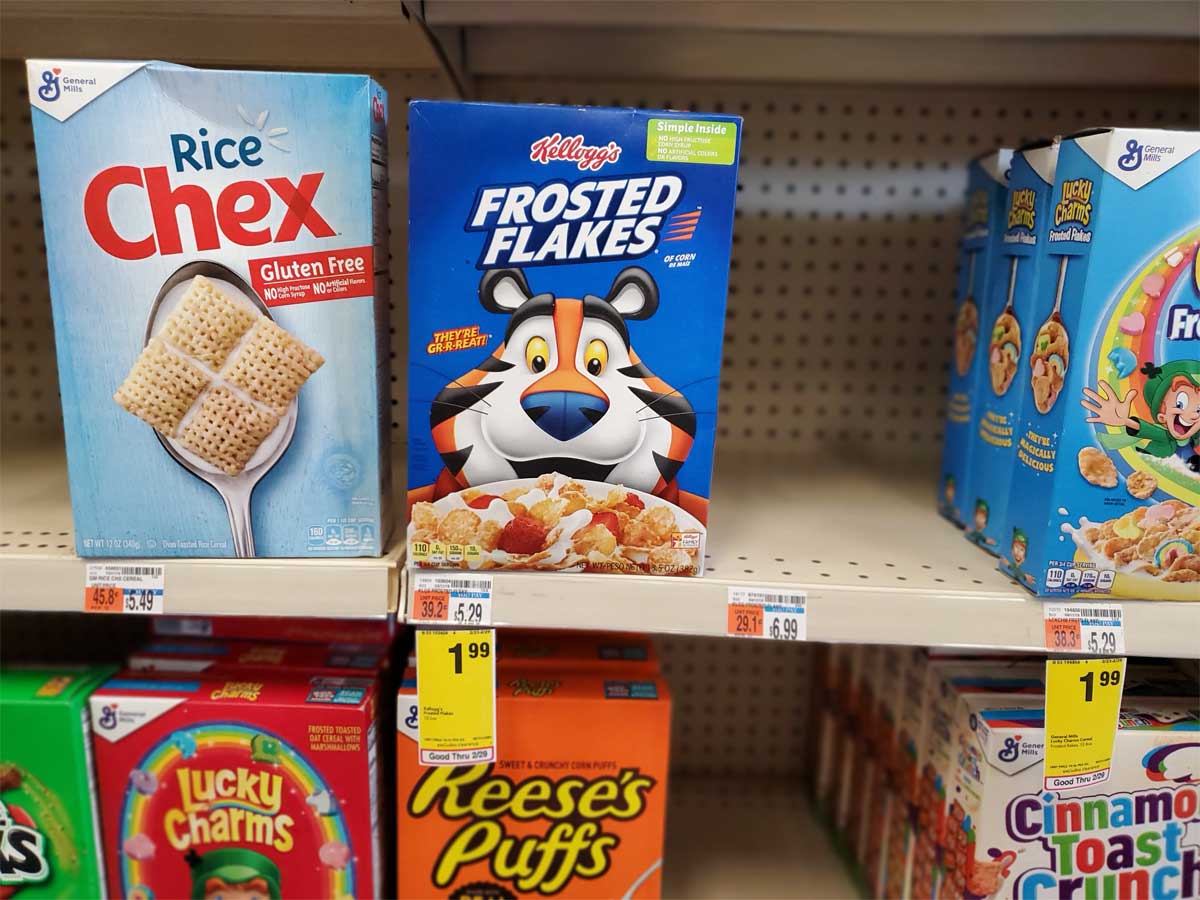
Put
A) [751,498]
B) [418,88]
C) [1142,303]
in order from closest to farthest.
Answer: [1142,303], [751,498], [418,88]

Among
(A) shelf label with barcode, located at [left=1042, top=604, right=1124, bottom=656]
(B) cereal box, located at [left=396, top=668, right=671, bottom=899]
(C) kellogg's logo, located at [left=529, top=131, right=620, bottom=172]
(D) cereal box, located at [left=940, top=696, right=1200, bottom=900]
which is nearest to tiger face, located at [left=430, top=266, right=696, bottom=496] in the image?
(C) kellogg's logo, located at [left=529, top=131, right=620, bottom=172]

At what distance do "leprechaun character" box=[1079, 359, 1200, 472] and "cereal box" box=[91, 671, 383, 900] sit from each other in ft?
3.08

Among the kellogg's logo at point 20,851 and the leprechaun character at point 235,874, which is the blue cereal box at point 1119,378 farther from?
the kellogg's logo at point 20,851

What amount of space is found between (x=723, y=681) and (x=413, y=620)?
91 centimetres

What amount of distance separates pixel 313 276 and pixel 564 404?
30 centimetres

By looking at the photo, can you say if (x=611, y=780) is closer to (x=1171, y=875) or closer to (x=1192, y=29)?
(x=1171, y=875)

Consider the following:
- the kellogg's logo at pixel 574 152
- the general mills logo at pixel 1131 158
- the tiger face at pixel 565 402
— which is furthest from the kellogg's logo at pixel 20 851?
the general mills logo at pixel 1131 158

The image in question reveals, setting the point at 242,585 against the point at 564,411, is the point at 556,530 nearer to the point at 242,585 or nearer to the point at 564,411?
the point at 564,411

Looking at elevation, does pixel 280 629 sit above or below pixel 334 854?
above

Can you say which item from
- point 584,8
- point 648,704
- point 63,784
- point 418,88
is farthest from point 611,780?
point 418,88

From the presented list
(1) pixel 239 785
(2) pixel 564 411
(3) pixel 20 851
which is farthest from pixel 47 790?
(2) pixel 564 411

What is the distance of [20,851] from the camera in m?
1.08

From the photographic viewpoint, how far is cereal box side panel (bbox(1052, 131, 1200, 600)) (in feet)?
2.69

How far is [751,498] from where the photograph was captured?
127 cm
